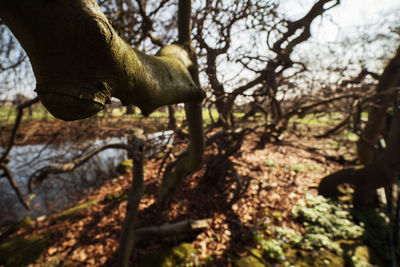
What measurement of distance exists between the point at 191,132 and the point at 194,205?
9.13 feet

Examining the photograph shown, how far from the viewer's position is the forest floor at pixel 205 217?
3277 mm

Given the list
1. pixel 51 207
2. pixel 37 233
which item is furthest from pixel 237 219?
pixel 51 207

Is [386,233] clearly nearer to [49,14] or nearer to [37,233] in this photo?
[49,14]

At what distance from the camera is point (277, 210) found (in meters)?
4.19

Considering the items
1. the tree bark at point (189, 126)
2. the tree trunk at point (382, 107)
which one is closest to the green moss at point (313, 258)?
the tree bark at point (189, 126)

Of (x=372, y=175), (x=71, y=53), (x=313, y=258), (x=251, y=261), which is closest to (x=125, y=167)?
(x=251, y=261)

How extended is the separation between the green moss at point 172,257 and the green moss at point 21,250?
242 centimetres

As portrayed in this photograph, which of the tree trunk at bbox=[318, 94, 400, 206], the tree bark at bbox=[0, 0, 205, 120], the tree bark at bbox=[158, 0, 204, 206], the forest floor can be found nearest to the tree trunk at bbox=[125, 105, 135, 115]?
the tree bark at bbox=[158, 0, 204, 206]

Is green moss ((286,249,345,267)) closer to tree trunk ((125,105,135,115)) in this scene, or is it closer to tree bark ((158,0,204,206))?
tree bark ((158,0,204,206))

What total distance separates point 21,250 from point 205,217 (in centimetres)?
416

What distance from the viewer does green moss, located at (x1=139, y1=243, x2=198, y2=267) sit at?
305 cm

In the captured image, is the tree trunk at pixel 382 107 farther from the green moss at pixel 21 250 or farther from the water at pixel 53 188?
the green moss at pixel 21 250

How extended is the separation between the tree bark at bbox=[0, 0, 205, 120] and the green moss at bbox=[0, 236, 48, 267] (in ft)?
16.0

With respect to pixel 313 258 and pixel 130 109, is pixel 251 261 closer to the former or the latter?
pixel 313 258
